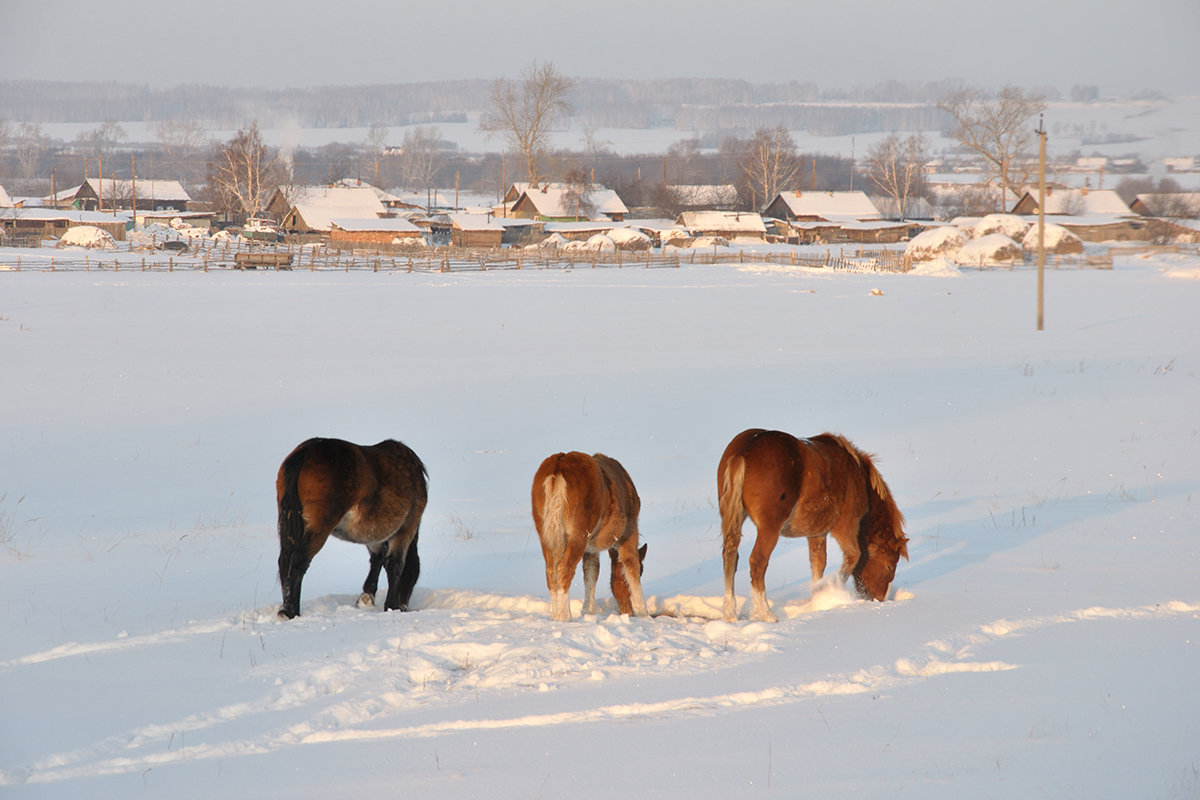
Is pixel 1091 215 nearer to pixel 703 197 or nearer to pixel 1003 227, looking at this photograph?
pixel 1003 227

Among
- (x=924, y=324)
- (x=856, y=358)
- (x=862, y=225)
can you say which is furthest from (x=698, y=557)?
(x=862, y=225)

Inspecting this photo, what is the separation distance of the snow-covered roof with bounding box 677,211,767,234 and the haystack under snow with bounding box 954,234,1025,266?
37.2 metres

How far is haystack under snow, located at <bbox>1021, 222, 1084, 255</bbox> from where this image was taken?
74.9 metres

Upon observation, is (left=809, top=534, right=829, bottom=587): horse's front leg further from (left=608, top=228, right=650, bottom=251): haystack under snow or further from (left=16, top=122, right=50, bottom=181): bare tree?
(left=16, top=122, right=50, bottom=181): bare tree

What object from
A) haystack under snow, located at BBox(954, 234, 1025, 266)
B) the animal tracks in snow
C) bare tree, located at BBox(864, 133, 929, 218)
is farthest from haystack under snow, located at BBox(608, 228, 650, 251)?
the animal tracks in snow

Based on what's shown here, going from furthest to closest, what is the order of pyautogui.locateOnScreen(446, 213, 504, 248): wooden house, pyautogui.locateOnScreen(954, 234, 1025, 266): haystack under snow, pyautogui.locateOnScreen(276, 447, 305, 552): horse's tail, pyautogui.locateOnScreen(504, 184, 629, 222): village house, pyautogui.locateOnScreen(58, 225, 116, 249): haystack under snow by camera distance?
1. pyautogui.locateOnScreen(504, 184, 629, 222): village house
2. pyautogui.locateOnScreen(446, 213, 504, 248): wooden house
3. pyautogui.locateOnScreen(58, 225, 116, 249): haystack under snow
4. pyautogui.locateOnScreen(954, 234, 1025, 266): haystack under snow
5. pyautogui.locateOnScreen(276, 447, 305, 552): horse's tail

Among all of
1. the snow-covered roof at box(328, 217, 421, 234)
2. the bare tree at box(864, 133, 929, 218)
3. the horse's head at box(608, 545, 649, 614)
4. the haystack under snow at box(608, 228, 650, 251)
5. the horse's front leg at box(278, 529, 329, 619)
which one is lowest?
the horse's head at box(608, 545, 649, 614)

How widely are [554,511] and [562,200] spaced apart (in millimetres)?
105529

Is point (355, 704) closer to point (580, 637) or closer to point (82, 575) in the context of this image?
point (580, 637)

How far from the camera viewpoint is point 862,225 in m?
104

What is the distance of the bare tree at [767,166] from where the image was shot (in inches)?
4931

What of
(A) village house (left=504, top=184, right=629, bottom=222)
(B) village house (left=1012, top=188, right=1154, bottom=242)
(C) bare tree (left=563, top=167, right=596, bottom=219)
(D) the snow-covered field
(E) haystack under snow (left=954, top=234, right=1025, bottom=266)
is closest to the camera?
(D) the snow-covered field

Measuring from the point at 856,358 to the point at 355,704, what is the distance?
69.3ft

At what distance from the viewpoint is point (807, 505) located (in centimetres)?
695
